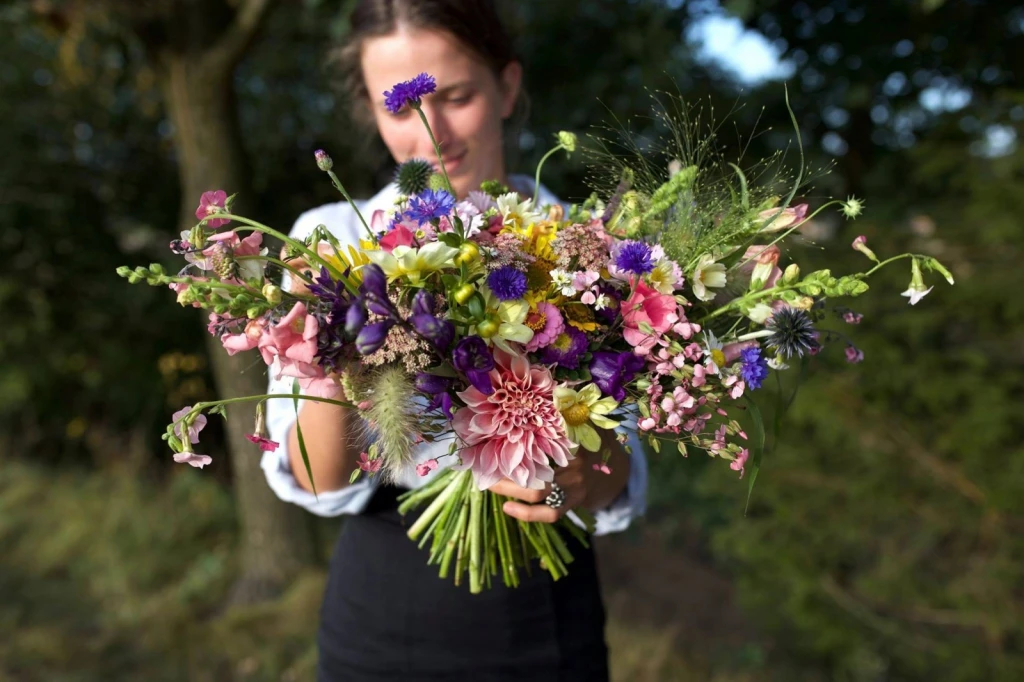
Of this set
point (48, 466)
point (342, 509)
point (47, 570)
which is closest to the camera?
point (342, 509)

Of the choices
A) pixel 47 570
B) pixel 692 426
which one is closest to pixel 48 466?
pixel 47 570

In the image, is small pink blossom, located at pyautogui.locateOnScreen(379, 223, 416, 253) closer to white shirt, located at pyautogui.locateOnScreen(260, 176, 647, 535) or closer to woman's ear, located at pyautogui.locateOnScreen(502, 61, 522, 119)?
white shirt, located at pyautogui.locateOnScreen(260, 176, 647, 535)

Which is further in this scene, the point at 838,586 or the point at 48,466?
the point at 48,466

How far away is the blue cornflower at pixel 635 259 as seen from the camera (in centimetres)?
104

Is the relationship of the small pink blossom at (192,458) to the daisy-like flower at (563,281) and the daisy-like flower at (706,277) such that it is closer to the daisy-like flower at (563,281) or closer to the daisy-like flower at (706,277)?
the daisy-like flower at (563,281)

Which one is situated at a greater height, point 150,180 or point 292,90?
point 292,90

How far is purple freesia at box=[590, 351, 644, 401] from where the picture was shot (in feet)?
3.53

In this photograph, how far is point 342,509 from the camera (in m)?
1.60

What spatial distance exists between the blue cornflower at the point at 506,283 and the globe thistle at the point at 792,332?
0.35m

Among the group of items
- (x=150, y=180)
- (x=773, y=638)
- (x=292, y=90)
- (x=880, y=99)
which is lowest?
(x=773, y=638)

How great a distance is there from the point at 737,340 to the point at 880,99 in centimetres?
279

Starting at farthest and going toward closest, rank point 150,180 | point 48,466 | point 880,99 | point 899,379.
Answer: point 48,466
point 150,180
point 880,99
point 899,379

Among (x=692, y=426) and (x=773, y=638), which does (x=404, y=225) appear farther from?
(x=773, y=638)

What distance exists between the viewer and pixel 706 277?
111 centimetres
